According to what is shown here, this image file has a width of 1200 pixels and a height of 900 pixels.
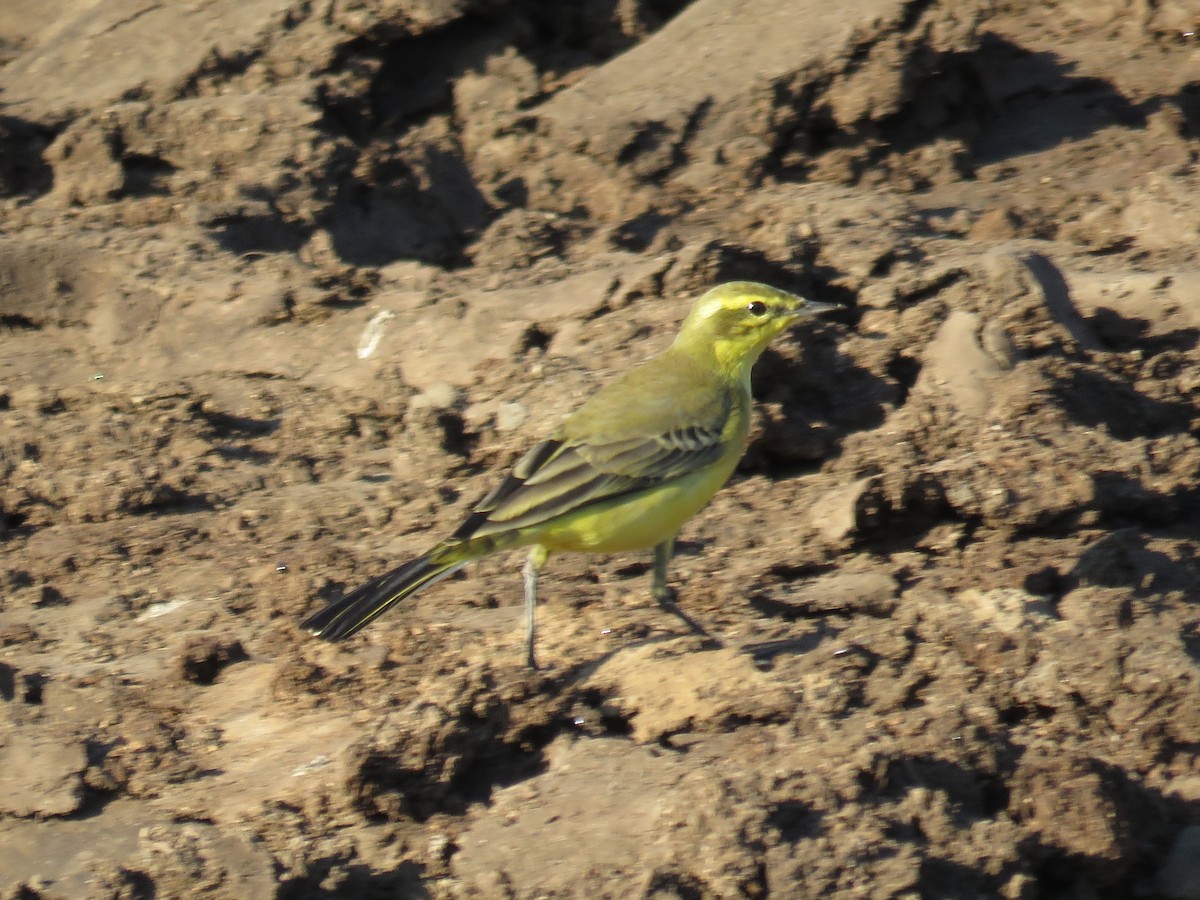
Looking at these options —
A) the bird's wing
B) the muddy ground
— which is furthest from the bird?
the muddy ground

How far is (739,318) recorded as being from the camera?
23.9 feet

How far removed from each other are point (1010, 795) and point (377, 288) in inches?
194

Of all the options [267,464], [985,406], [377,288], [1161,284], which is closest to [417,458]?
[267,464]

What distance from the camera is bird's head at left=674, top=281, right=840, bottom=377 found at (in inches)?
287

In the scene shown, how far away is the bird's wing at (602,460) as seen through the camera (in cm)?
646

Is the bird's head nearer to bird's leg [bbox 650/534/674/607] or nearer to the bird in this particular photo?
the bird

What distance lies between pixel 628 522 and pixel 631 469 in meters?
0.25

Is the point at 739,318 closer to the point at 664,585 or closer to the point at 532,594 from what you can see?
the point at 664,585

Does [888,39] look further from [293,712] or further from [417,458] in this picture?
[293,712]

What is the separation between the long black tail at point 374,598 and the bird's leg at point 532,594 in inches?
9.1

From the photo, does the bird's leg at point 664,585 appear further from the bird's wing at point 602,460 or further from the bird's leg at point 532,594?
the bird's leg at point 532,594

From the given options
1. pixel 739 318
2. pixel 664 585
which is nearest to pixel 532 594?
pixel 664 585

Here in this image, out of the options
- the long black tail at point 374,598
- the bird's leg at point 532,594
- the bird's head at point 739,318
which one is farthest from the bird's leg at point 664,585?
the bird's head at point 739,318

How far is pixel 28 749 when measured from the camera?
5.95 metres
